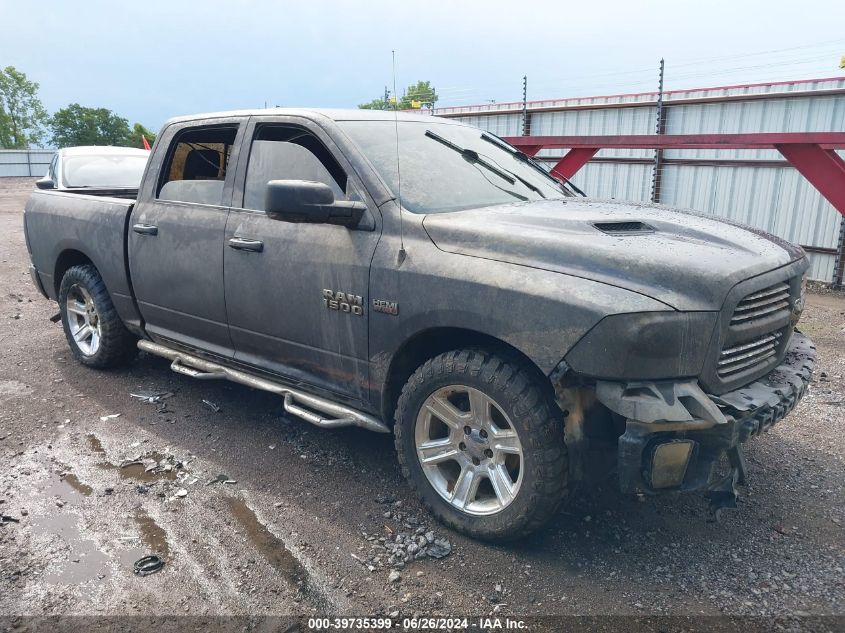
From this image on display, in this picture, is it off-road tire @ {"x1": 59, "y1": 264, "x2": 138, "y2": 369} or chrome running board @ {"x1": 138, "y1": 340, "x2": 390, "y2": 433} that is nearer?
chrome running board @ {"x1": 138, "y1": 340, "x2": 390, "y2": 433}

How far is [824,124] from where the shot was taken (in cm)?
921

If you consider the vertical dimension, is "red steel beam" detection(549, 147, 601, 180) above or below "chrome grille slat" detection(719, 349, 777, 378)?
above

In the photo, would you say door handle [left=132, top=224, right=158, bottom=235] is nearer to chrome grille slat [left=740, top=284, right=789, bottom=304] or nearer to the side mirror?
the side mirror

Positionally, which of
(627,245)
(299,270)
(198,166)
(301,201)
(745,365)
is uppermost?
(198,166)

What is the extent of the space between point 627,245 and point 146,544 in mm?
2572

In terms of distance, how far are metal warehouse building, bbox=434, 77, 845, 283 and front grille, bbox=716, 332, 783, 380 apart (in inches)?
235

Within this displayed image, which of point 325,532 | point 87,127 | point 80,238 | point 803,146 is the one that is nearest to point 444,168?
point 325,532

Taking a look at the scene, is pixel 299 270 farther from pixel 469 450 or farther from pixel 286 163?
pixel 469 450

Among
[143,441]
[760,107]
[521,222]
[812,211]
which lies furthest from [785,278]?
[760,107]

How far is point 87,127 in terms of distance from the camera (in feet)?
211

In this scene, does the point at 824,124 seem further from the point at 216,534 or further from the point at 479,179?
the point at 216,534

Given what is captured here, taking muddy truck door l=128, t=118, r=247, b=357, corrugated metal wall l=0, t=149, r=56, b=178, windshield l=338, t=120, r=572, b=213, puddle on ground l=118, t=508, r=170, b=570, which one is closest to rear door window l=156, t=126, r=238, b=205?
muddy truck door l=128, t=118, r=247, b=357

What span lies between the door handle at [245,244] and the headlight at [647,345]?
199 centimetres

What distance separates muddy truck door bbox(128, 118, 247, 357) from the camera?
4109mm
